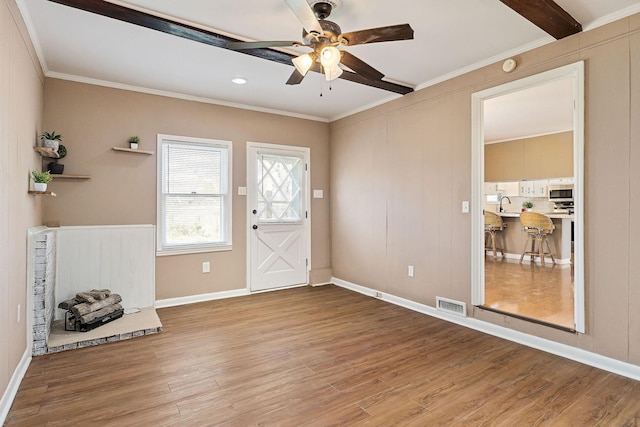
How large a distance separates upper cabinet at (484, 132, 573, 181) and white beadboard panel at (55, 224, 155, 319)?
25.1ft

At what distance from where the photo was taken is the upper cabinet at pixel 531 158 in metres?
7.25

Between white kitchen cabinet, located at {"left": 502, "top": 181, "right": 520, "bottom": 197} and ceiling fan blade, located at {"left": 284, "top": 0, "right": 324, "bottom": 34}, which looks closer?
ceiling fan blade, located at {"left": 284, "top": 0, "right": 324, "bottom": 34}

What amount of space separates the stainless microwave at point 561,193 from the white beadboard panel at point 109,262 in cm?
794

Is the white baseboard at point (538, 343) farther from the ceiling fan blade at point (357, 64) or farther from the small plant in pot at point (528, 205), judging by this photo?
the small plant in pot at point (528, 205)

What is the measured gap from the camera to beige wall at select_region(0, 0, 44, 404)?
207 cm

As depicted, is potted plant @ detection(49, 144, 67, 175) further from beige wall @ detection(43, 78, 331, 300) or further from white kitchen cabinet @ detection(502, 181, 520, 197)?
white kitchen cabinet @ detection(502, 181, 520, 197)

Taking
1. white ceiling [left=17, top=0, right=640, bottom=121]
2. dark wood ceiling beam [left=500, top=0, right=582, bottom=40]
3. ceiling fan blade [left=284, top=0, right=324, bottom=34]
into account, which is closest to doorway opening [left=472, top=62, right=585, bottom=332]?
dark wood ceiling beam [left=500, top=0, right=582, bottom=40]

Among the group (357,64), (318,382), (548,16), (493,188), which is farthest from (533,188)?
(318,382)

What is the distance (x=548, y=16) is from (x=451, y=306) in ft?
8.81

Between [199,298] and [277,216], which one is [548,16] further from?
[199,298]

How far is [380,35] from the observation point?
7.22 feet

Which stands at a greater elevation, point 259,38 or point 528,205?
point 259,38

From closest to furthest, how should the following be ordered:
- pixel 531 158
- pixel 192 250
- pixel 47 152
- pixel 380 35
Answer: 1. pixel 380 35
2. pixel 47 152
3. pixel 192 250
4. pixel 531 158

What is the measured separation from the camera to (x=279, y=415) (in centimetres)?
205
